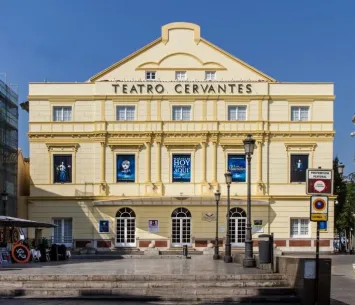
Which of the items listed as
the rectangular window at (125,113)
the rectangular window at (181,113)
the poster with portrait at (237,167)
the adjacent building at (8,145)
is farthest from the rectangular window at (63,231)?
the poster with portrait at (237,167)

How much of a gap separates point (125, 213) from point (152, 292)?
32.8m

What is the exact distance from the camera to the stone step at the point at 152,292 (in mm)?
17234

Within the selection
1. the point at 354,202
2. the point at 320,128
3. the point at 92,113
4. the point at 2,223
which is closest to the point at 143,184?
the point at 92,113

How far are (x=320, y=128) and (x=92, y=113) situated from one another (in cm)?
1722

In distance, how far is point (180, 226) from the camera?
164 feet

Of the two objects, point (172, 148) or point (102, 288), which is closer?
point (102, 288)

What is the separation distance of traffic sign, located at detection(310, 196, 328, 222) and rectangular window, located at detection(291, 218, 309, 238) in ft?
119

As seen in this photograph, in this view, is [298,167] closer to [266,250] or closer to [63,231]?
[63,231]

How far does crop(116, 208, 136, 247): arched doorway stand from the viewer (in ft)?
164

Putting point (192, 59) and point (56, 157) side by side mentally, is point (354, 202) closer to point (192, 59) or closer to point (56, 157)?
point (192, 59)

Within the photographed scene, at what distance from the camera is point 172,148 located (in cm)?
5025

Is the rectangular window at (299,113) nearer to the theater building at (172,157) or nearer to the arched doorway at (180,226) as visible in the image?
the theater building at (172,157)

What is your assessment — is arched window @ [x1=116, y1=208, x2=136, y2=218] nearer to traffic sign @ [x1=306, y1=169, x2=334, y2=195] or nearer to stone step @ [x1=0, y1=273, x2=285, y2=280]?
stone step @ [x1=0, y1=273, x2=285, y2=280]

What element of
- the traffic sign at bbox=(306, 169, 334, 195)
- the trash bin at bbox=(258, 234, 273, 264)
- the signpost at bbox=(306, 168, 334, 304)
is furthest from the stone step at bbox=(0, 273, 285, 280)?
the traffic sign at bbox=(306, 169, 334, 195)
